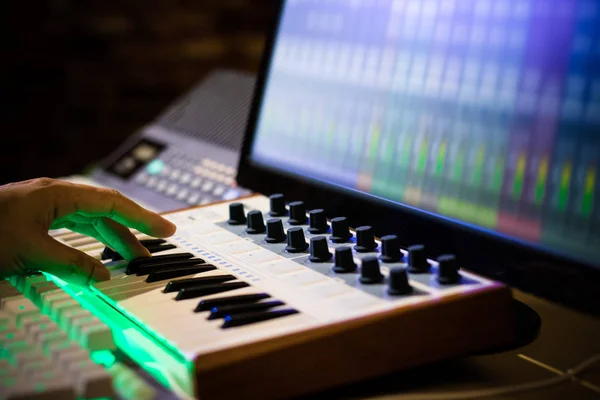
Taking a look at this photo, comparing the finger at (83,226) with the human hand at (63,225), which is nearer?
the human hand at (63,225)

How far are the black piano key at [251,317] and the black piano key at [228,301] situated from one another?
0.13 feet

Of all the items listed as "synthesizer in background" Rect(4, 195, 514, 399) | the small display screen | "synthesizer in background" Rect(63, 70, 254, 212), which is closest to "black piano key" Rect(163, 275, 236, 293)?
"synthesizer in background" Rect(4, 195, 514, 399)

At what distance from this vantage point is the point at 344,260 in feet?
2.63

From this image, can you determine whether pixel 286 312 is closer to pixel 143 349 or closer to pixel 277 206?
pixel 143 349

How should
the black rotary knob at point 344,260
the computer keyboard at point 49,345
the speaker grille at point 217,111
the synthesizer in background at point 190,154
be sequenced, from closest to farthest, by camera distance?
the computer keyboard at point 49,345, the black rotary knob at point 344,260, the synthesizer in background at point 190,154, the speaker grille at point 217,111

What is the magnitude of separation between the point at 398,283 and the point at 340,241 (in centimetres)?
18

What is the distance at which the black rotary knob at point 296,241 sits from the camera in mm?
880

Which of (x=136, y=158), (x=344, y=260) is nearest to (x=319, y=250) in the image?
(x=344, y=260)

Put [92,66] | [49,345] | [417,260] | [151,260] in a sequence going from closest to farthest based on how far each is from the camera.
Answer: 1. [49,345]
2. [417,260]
3. [151,260]
4. [92,66]

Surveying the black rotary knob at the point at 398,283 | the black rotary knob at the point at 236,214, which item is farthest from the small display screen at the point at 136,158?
the black rotary knob at the point at 398,283

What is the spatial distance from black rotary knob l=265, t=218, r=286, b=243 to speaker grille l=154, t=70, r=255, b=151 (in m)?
0.47

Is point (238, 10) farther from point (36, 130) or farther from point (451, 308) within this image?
point (451, 308)

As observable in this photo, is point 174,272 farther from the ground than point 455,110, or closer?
closer

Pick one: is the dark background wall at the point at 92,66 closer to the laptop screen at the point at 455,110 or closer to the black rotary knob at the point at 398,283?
the laptop screen at the point at 455,110
